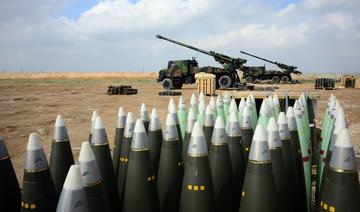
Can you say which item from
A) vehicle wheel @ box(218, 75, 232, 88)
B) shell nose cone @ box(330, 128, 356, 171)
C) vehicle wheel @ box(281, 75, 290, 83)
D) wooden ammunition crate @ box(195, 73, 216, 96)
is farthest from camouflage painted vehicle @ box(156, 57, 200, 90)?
shell nose cone @ box(330, 128, 356, 171)

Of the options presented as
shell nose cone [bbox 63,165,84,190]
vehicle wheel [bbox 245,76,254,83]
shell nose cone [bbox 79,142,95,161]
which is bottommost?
shell nose cone [bbox 63,165,84,190]

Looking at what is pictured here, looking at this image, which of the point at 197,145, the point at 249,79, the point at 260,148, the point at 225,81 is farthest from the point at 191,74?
the point at 260,148

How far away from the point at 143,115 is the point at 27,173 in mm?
2344

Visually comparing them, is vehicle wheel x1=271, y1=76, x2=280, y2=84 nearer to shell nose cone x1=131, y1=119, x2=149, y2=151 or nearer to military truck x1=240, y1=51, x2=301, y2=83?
military truck x1=240, y1=51, x2=301, y2=83

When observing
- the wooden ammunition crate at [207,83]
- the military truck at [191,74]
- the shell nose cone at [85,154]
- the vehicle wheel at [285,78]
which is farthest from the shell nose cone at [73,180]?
the vehicle wheel at [285,78]

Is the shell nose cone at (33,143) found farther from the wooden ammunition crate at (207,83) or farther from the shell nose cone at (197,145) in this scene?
the wooden ammunition crate at (207,83)

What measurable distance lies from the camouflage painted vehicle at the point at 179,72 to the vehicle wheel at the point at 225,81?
1937mm

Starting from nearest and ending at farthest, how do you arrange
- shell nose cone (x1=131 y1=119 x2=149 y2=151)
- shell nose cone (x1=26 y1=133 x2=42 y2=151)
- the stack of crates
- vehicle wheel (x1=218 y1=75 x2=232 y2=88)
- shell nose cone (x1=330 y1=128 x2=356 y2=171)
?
1. shell nose cone (x1=330 y1=128 x2=356 y2=171)
2. shell nose cone (x1=26 y1=133 x2=42 y2=151)
3. shell nose cone (x1=131 y1=119 x2=149 y2=151)
4. vehicle wheel (x1=218 y1=75 x2=232 y2=88)
5. the stack of crates

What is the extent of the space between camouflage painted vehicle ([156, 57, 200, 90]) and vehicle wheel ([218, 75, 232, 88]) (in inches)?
76.2

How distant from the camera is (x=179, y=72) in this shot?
23297mm

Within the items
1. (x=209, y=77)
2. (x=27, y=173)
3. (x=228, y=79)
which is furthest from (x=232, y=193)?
(x=228, y=79)

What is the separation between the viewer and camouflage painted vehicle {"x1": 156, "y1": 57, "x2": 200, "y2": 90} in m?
23.2

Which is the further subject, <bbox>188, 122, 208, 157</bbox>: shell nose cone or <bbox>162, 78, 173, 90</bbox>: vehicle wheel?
<bbox>162, 78, 173, 90</bbox>: vehicle wheel

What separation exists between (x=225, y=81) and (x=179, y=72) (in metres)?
3.71
